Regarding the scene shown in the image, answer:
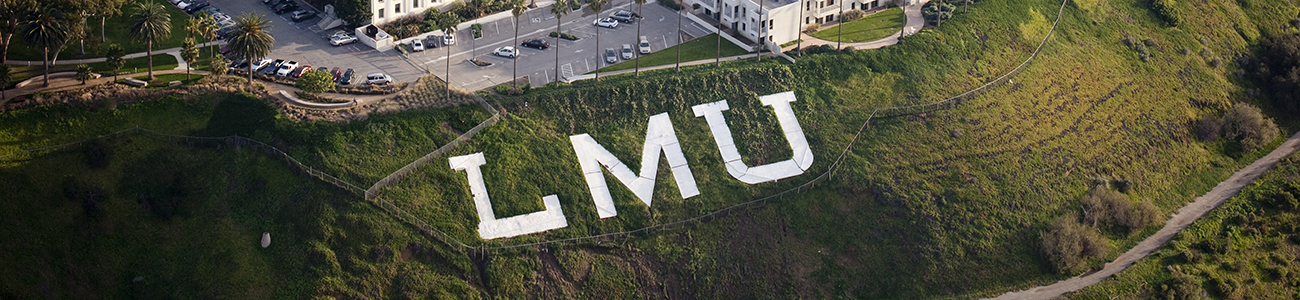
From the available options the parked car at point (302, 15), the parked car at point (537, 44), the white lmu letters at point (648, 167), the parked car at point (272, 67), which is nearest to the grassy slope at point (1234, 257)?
the white lmu letters at point (648, 167)

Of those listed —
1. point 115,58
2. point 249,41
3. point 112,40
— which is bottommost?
point 112,40

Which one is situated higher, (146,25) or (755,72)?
(146,25)

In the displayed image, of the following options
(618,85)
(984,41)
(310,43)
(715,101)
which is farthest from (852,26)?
(310,43)

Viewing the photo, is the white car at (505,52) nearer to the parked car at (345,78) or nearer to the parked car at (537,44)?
the parked car at (537,44)

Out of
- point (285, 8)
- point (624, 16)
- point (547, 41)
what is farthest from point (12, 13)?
point (624, 16)

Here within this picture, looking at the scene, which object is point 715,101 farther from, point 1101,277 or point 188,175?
point 188,175

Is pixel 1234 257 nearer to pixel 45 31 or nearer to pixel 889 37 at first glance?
pixel 889 37

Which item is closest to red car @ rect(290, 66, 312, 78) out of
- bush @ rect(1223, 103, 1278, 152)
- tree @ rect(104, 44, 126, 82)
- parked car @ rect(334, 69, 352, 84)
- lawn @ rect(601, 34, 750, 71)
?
parked car @ rect(334, 69, 352, 84)
